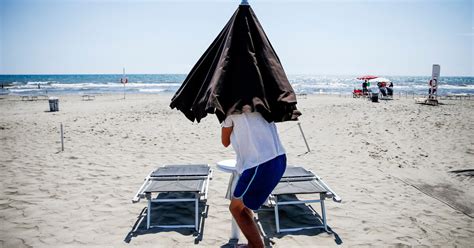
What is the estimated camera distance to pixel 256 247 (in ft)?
7.88

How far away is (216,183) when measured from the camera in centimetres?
541

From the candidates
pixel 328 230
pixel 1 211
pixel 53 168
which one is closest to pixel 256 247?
pixel 328 230

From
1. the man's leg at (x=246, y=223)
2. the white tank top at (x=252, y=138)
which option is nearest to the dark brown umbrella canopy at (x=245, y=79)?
the white tank top at (x=252, y=138)

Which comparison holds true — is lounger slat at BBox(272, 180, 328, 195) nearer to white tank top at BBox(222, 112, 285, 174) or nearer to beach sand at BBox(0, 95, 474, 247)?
beach sand at BBox(0, 95, 474, 247)

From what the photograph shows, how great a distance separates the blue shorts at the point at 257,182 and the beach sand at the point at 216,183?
137 centimetres

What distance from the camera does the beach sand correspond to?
139 inches

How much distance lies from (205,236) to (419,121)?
11635mm

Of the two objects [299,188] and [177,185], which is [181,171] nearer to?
[177,185]

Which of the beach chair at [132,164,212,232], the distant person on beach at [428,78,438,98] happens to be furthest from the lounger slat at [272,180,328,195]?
the distant person on beach at [428,78,438,98]

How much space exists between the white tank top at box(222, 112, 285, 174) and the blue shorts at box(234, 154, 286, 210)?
49 millimetres

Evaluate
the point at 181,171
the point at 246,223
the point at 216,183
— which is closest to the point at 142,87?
the point at 216,183

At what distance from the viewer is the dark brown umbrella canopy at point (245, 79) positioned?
7.05 feet

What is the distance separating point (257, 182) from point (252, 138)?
34 centimetres

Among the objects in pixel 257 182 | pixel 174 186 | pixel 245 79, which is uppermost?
pixel 245 79
